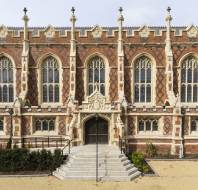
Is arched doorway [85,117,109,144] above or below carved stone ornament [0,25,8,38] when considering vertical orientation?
below

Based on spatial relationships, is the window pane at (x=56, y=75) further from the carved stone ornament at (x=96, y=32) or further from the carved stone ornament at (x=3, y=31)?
the carved stone ornament at (x=3, y=31)

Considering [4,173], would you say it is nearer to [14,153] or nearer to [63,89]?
[14,153]

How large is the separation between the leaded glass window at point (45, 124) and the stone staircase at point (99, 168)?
744 centimetres

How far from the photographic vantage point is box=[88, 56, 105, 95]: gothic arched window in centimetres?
3281

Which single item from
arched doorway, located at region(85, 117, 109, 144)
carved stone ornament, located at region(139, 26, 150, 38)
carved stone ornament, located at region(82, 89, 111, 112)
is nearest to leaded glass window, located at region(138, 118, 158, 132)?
arched doorway, located at region(85, 117, 109, 144)

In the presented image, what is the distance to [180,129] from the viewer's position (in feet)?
95.4

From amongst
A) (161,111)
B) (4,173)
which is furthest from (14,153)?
(161,111)

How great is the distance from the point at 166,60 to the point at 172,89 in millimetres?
2768

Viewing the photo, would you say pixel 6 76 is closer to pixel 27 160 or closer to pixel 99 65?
pixel 99 65

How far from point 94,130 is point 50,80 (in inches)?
279

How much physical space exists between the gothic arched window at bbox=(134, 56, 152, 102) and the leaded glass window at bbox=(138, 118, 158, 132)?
322 centimetres

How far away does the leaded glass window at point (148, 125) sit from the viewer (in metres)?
30.0

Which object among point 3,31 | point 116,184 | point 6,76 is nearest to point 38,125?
point 6,76

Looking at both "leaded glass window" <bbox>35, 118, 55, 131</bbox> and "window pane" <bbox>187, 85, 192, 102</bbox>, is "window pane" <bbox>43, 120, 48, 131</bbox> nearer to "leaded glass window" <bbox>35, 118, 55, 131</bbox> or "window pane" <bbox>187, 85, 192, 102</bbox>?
"leaded glass window" <bbox>35, 118, 55, 131</bbox>
